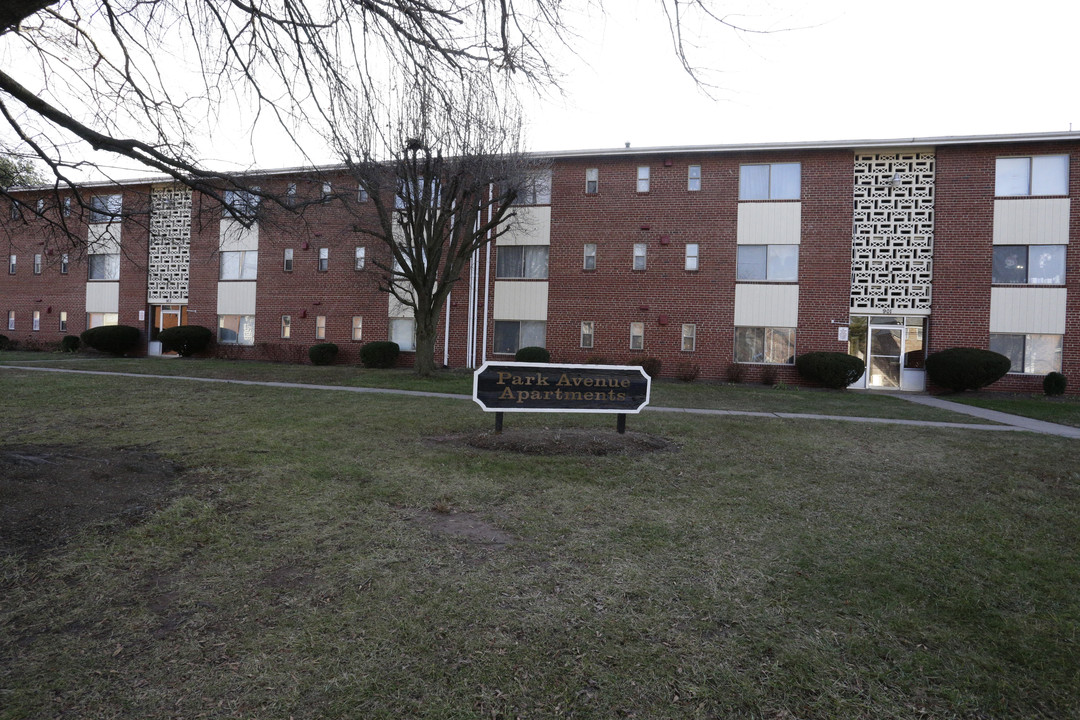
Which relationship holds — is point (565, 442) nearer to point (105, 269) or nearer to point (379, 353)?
point (379, 353)

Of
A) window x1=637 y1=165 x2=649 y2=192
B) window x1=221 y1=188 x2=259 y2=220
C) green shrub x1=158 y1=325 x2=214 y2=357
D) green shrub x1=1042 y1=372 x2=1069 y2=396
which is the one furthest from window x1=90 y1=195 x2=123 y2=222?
green shrub x1=1042 y1=372 x2=1069 y2=396

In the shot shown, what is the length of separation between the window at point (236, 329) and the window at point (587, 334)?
14473mm

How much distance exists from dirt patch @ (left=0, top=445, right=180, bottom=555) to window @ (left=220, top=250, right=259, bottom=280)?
21.1 m

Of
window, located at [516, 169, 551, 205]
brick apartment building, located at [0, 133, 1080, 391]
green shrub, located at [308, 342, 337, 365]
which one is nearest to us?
window, located at [516, 169, 551, 205]

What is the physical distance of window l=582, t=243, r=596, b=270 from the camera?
21.8 metres

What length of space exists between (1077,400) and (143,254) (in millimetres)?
35520

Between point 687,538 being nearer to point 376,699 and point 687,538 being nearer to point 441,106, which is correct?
point 376,699

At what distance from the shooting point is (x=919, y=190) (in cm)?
1970

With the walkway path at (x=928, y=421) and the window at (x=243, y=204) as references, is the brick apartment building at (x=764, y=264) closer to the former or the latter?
the walkway path at (x=928, y=421)

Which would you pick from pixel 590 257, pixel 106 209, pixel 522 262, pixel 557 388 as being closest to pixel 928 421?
pixel 557 388

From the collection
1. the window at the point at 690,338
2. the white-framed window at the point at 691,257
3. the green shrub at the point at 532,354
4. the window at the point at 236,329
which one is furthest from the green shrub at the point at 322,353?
the white-framed window at the point at 691,257

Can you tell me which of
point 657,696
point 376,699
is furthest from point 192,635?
point 657,696

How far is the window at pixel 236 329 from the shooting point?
25734mm

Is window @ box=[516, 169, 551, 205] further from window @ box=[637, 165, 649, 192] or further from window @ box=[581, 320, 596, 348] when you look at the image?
window @ box=[581, 320, 596, 348]
